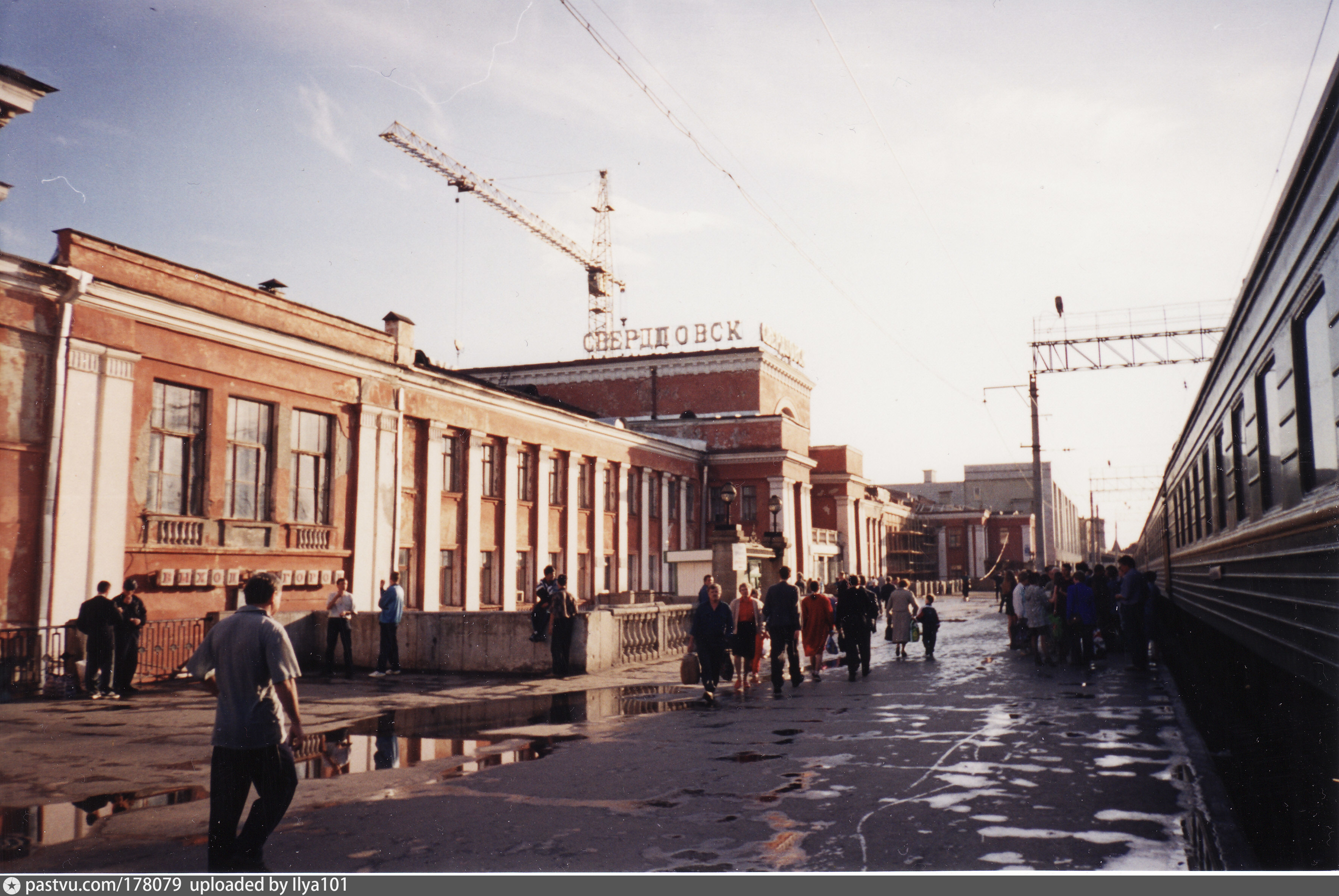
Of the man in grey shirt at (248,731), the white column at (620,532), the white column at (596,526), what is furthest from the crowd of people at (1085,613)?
the white column at (620,532)

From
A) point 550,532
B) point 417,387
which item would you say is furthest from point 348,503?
point 550,532

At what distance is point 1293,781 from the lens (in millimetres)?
8266

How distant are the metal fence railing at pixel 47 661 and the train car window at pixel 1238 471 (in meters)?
14.1

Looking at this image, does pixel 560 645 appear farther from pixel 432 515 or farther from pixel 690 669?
pixel 432 515

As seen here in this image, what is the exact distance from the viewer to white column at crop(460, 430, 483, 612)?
30469mm

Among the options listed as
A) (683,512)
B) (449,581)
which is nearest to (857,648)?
(449,581)

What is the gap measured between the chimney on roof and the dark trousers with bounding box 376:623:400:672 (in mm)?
10566

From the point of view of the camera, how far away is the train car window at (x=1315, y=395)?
20.0ft

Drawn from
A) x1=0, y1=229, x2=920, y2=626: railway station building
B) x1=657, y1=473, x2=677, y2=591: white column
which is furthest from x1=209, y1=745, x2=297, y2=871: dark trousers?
x1=657, y1=473, x2=677, y2=591: white column

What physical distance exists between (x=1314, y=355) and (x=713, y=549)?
19711mm

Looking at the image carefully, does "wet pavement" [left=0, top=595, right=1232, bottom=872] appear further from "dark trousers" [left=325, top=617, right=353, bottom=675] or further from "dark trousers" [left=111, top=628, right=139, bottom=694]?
"dark trousers" [left=325, top=617, right=353, bottom=675]

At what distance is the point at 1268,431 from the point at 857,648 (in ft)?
32.3

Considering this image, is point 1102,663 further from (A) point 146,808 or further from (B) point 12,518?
(B) point 12,518

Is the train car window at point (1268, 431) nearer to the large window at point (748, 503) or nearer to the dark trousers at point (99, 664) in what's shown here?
the dark trousers at point (99, 664)
